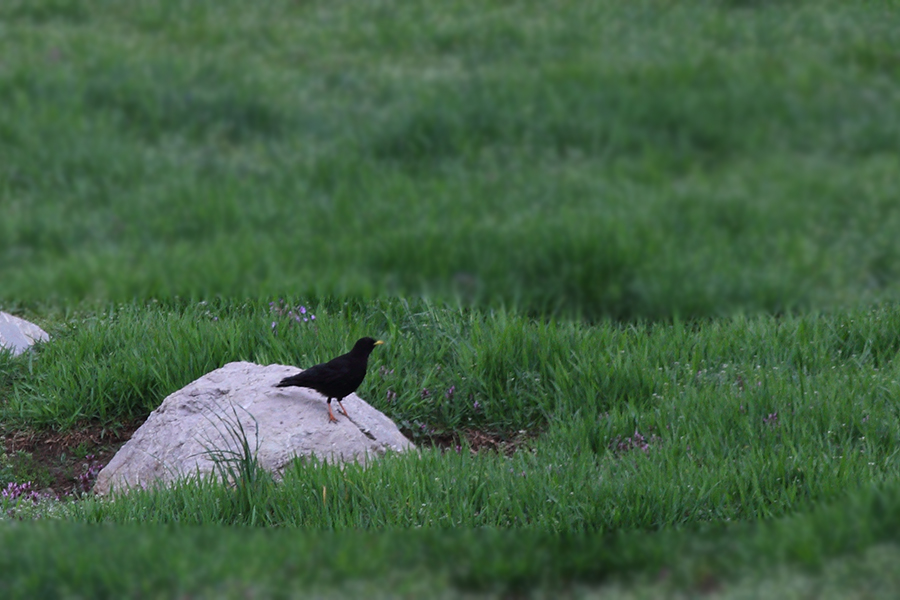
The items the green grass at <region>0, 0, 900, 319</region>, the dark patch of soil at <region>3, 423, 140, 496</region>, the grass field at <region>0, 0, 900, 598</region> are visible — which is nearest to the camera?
the grass field at <region>0, 0, 900, 598</region>

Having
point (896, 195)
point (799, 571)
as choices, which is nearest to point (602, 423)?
point (799, 571)

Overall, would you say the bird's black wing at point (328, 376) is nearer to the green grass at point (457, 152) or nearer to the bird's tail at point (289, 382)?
the bird's tail at point (289, 382)

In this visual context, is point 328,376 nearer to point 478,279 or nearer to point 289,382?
point 289,382

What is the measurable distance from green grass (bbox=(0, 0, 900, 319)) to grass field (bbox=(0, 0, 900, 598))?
0.04 meters

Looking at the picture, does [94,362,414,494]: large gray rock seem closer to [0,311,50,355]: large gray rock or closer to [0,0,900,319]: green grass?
[0,311,50,355]: large gray rock

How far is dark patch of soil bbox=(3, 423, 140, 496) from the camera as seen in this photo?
16.5ft

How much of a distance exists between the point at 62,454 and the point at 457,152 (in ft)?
19.8

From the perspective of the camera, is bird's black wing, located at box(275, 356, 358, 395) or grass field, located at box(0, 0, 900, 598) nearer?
grass field, located at box(0, 0, 900, 598)

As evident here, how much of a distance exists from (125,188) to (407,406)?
5553 mm

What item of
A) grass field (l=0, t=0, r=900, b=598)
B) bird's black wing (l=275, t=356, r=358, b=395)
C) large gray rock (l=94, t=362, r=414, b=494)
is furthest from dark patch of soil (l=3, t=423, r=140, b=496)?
bird's black wing (l=275, t=356, r=358, b=395)

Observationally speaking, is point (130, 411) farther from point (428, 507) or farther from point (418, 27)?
point (418, 27)

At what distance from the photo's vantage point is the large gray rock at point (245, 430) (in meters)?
4.71

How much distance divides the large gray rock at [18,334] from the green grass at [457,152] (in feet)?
2.90

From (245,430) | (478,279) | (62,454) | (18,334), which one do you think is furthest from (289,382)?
(478,279)
